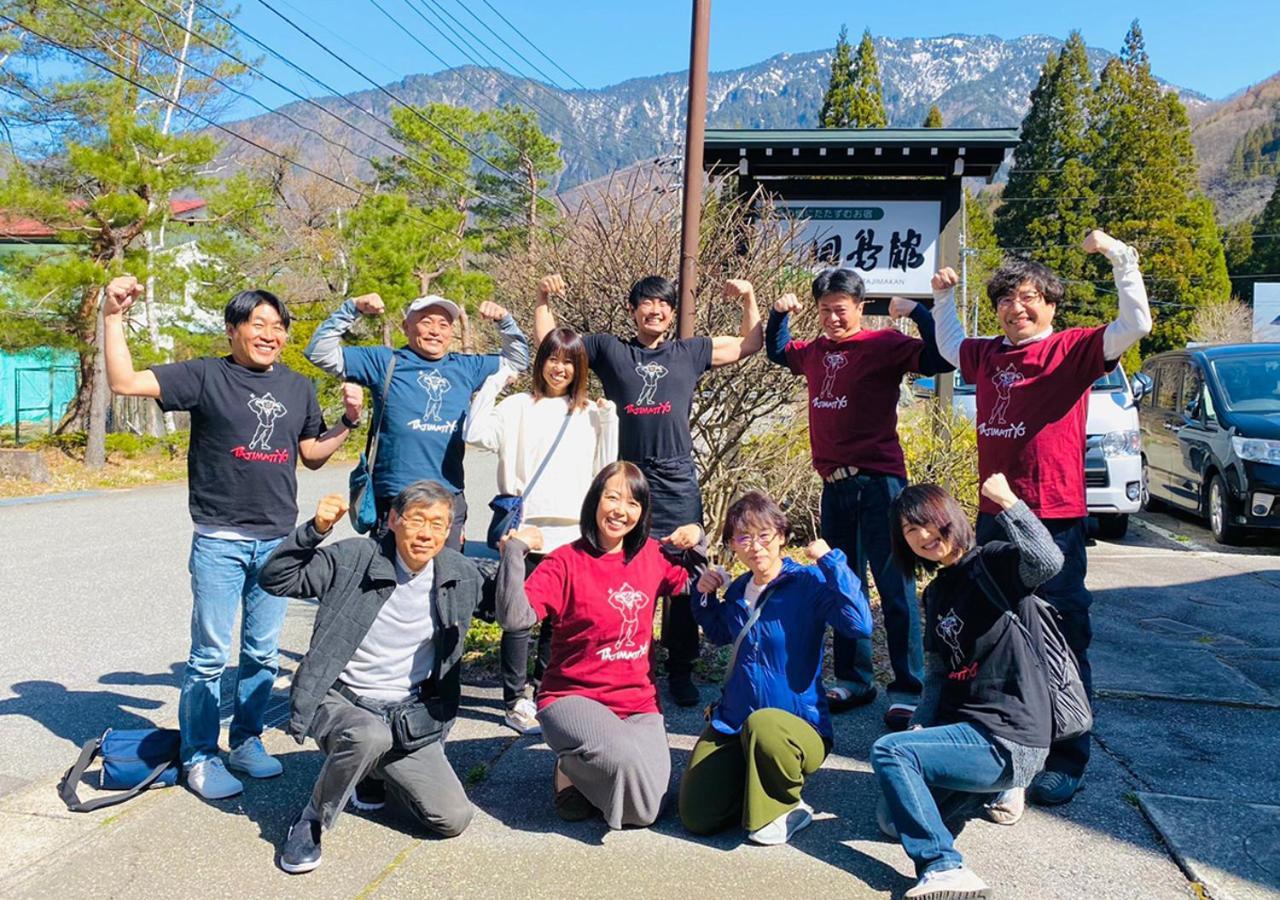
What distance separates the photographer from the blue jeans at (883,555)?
168 inches

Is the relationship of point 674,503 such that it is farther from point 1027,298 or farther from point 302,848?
point 302,848

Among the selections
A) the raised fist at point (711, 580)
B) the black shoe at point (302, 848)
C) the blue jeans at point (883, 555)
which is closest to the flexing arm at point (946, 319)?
the blue jeans at point (883, 555)

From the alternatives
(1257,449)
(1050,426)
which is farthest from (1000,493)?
(1257,449)

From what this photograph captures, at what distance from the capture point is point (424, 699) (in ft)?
11.4

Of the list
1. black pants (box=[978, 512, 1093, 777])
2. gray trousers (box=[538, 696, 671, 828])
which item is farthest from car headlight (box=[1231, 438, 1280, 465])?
gray trousers (box=[538, 696, 671, 828])

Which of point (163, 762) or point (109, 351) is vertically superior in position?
point (109, 351)

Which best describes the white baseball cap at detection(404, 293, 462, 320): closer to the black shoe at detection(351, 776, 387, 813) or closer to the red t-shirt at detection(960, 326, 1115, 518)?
the black shoe at detection(351, 776, 387, 813)

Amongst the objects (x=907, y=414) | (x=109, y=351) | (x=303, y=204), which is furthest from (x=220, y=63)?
(x=109, y=351)

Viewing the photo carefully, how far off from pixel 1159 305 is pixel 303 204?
115 feet

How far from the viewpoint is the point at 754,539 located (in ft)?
11.5

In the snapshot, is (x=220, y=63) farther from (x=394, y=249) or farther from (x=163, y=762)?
(x=163, y=762)

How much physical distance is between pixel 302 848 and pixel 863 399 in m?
2.80

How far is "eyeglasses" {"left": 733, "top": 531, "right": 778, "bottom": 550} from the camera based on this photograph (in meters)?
3.50

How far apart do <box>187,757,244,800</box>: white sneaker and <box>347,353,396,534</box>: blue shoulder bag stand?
1.02m
